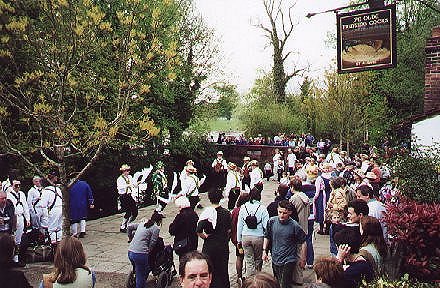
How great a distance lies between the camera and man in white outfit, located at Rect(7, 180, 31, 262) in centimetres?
1065

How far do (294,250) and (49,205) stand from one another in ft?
21.5

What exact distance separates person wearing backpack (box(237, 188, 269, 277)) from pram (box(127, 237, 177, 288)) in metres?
1.51

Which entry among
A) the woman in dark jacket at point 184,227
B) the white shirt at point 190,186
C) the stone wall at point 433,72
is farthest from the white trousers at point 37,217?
the stone wall at point 433,72

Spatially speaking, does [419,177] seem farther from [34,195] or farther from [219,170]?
[219,170]

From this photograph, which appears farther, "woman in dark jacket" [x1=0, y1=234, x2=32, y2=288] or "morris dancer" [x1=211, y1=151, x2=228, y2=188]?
"morris dancer" [x1=211, y1=151, x2=228, y2=188]

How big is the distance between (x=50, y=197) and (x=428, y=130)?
33.8 ft

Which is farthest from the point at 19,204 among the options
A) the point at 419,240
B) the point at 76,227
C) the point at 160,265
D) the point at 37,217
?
the point at 419,240

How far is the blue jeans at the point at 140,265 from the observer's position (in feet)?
26.8

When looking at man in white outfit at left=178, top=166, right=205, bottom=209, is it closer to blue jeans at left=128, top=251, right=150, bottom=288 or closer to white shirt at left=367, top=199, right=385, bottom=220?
blue jeans at left=128, top=251, right=150, bottom=288

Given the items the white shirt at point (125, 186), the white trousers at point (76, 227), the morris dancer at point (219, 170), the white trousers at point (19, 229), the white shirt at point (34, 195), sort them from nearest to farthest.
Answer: the white trousers at point (19, 229), the white shirt at point (34, 195), the white trousers at point (76, 227), the white shirt at point (125, 186), the morris dancer at point (219, 170)

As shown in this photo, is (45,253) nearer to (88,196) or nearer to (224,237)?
(88,196)

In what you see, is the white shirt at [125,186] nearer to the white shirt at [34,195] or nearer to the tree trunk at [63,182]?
the white shirt at [34,195]

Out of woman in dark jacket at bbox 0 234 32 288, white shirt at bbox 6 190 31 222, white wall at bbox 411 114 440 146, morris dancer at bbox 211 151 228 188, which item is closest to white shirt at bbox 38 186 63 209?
white shirt at bbox 6 190 31 222

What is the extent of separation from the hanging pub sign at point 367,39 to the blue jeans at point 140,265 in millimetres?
6682
